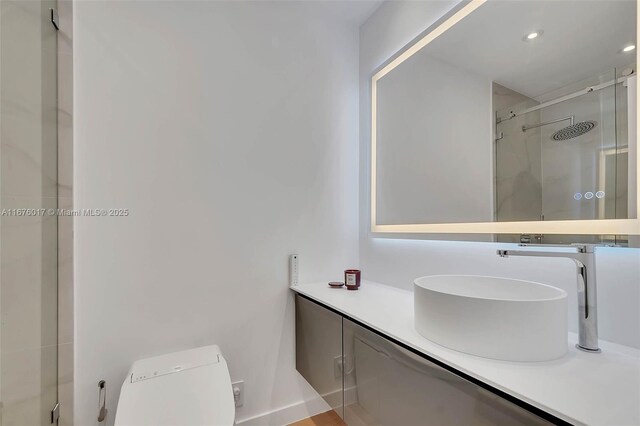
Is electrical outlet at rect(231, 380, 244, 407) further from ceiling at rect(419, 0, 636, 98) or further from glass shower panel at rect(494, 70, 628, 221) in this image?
ceiling at rect(419, 0, 636, 98)

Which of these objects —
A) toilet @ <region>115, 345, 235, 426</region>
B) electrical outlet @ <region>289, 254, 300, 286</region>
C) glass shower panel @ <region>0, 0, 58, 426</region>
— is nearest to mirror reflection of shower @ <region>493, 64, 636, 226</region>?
electrical outlet @ <region>289, 254, 300, 286</region>

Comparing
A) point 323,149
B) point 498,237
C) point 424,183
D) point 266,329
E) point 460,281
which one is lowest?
point 266,329

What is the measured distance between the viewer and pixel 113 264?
127 cm

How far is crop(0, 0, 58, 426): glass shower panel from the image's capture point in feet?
3.06

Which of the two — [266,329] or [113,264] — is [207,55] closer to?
[113,264]

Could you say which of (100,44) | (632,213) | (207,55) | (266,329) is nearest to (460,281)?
(632,213)

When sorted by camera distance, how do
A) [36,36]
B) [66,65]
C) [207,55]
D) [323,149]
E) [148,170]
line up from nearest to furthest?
1. [36,36]
2. [66,65]
3. [148,170]
4. [207,55]
5. [323,149]

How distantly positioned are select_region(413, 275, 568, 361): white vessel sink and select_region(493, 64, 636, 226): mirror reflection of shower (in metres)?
0.30

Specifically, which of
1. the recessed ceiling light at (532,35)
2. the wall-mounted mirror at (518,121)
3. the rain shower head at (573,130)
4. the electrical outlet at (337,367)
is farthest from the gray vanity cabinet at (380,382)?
the recessed ceiling light at (532,35)

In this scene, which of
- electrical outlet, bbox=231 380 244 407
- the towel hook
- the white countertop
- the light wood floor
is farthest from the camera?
the light wood floor

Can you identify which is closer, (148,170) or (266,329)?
(148,170)

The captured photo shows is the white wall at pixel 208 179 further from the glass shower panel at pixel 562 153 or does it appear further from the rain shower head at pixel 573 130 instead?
the rain shower head at pixel 573 130

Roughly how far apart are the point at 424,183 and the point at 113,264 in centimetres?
153

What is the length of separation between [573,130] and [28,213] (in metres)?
1.90
